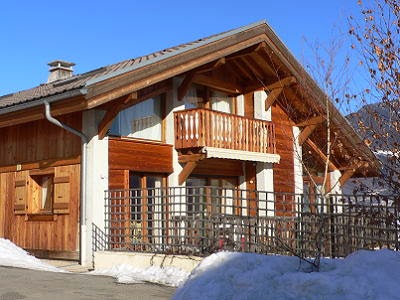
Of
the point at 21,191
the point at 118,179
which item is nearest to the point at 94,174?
the point at 118,179

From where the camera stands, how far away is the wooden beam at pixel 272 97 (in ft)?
56.4

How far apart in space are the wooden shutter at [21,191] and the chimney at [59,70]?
6223 mm

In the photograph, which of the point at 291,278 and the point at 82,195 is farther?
the point at 82,195

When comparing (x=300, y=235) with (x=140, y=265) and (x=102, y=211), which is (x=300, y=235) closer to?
(x=140, y=265)

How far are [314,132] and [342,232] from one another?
11762 mm

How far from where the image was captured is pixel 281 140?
1817 cm

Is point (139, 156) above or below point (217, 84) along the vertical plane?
below

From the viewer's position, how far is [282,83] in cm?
1692

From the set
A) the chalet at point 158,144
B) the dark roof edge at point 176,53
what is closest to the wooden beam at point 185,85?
the chalet at point 158,144

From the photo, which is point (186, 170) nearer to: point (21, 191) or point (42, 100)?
point (21, 191)

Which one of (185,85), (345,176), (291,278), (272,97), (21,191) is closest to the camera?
(291,278)

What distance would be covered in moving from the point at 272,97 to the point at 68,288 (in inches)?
434

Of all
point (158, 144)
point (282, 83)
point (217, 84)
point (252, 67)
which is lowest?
point (158, 144)

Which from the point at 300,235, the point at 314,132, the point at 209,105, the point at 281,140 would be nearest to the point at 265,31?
the point at 209,105
